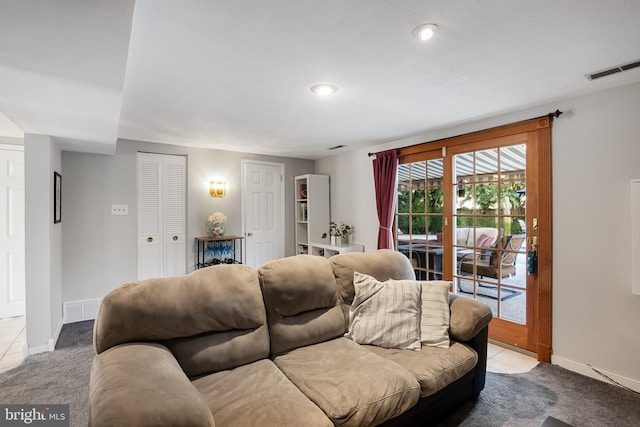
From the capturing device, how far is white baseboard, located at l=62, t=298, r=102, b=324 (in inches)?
151

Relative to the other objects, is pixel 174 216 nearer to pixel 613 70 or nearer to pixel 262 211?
pixel 262 211

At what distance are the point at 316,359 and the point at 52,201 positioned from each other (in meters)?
3.07

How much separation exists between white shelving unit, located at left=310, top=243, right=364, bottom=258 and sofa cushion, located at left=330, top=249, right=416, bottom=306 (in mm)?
2017

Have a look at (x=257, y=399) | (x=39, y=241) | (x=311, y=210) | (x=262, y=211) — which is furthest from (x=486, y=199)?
(x=39, y=241)

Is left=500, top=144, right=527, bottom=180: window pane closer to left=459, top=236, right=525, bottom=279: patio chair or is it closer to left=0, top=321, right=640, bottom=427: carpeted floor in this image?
left=459, top=236, right=525, bottom=279: patio chair

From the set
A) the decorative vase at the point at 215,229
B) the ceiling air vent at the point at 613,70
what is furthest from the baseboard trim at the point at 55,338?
the ceiling air vent at the point at 613,70

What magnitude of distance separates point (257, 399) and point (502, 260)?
278 cm

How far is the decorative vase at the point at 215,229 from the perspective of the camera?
15.0 ft

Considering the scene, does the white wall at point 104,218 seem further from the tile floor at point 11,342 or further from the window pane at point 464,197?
the window pane at point 464,197

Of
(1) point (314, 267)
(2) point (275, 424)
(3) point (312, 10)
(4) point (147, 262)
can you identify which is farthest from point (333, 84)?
(4) point (147, 262)

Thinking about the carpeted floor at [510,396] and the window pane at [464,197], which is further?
the window pane at [464,197]

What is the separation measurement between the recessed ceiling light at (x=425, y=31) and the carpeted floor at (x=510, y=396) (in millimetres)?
2267

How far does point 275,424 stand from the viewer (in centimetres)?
127

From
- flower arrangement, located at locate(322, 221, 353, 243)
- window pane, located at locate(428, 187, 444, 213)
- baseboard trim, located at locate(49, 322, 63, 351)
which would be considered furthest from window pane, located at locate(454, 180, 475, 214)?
baseboard trim, located at locate(49, 322, 63, 351)
